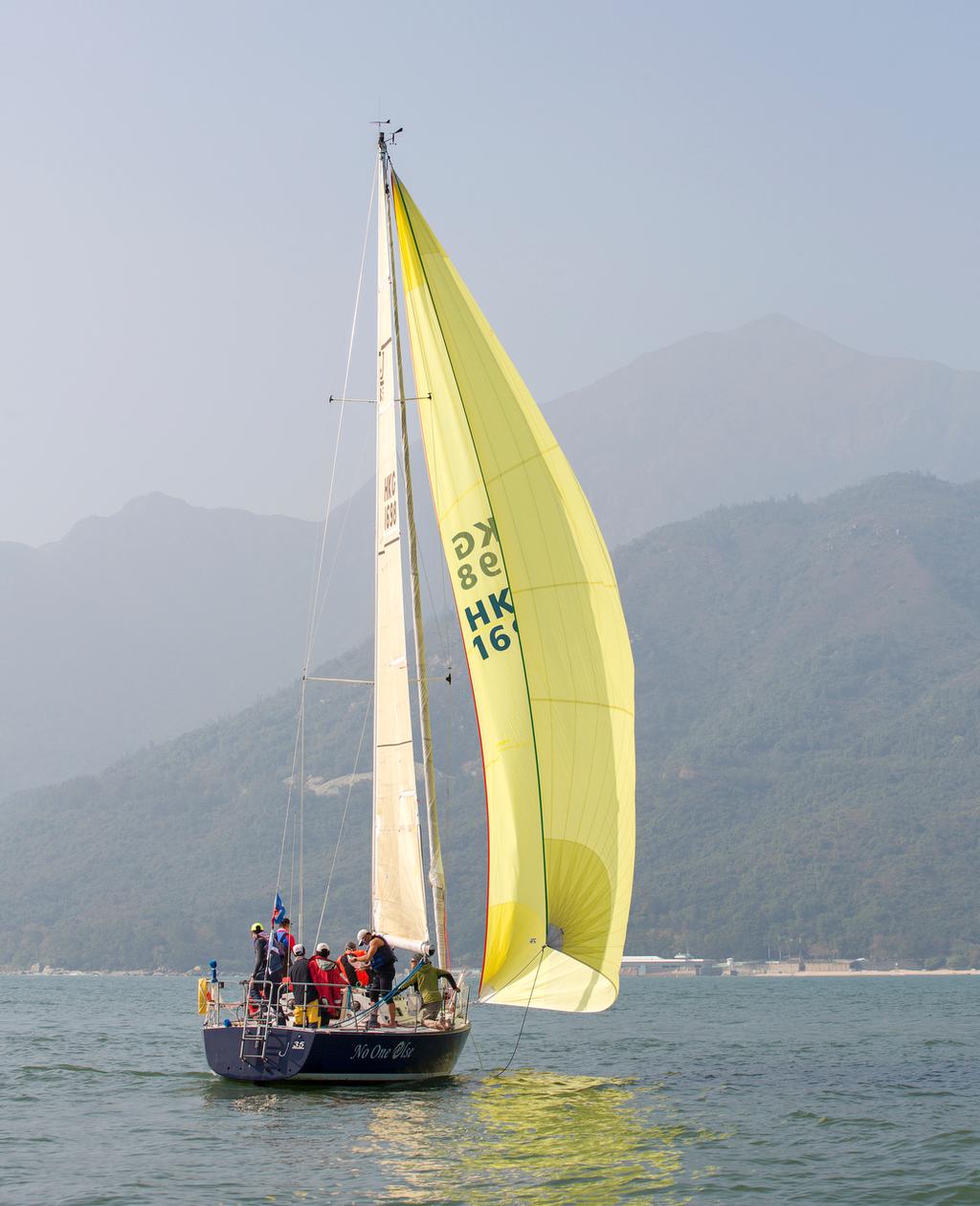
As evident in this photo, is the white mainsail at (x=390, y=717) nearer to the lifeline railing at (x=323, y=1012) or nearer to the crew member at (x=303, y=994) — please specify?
the lifeline railing at (x=323, y=1012)

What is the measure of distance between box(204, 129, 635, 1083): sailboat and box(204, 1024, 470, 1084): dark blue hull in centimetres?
3

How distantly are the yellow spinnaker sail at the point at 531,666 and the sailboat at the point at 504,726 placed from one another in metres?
0.03

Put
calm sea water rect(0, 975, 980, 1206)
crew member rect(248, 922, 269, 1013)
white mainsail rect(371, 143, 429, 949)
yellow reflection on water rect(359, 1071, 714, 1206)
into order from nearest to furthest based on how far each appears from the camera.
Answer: yellow reflection on water rect(359, 1071, 714, 1206) → calm sea water rect(0, 975, 980, 1206) → crew member rect(248, 922, 269, 1013) → white mainsail rect(371, 143, 429, 949)

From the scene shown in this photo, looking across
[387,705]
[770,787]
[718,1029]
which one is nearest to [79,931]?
[770,787]

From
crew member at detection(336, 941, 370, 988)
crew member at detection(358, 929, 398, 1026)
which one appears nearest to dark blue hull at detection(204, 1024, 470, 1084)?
crew member at detection(358, 929, 398, 1026)

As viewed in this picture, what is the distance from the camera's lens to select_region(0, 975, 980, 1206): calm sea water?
16547 millimetres

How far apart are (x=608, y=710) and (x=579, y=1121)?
538cm

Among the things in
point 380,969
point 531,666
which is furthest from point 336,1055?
point 531,666

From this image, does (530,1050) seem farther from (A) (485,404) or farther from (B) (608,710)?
(A) (485,404)

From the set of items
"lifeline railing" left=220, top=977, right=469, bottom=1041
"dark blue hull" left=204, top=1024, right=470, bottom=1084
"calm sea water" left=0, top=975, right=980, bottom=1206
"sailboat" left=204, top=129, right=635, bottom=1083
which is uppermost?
"sailboat" left=204, top=129, right=635, bottom=1083

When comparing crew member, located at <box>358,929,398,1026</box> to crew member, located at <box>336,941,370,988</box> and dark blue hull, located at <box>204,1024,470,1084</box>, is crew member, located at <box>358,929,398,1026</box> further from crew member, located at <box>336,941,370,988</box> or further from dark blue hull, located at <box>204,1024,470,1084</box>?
dark blue hull, located at <box>204,1024,470,1084</box>

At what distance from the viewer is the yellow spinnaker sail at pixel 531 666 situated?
70.1 feet

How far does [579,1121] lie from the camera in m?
20.5

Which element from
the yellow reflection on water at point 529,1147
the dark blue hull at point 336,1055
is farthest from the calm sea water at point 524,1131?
the dark blue hull at point 336,1055
